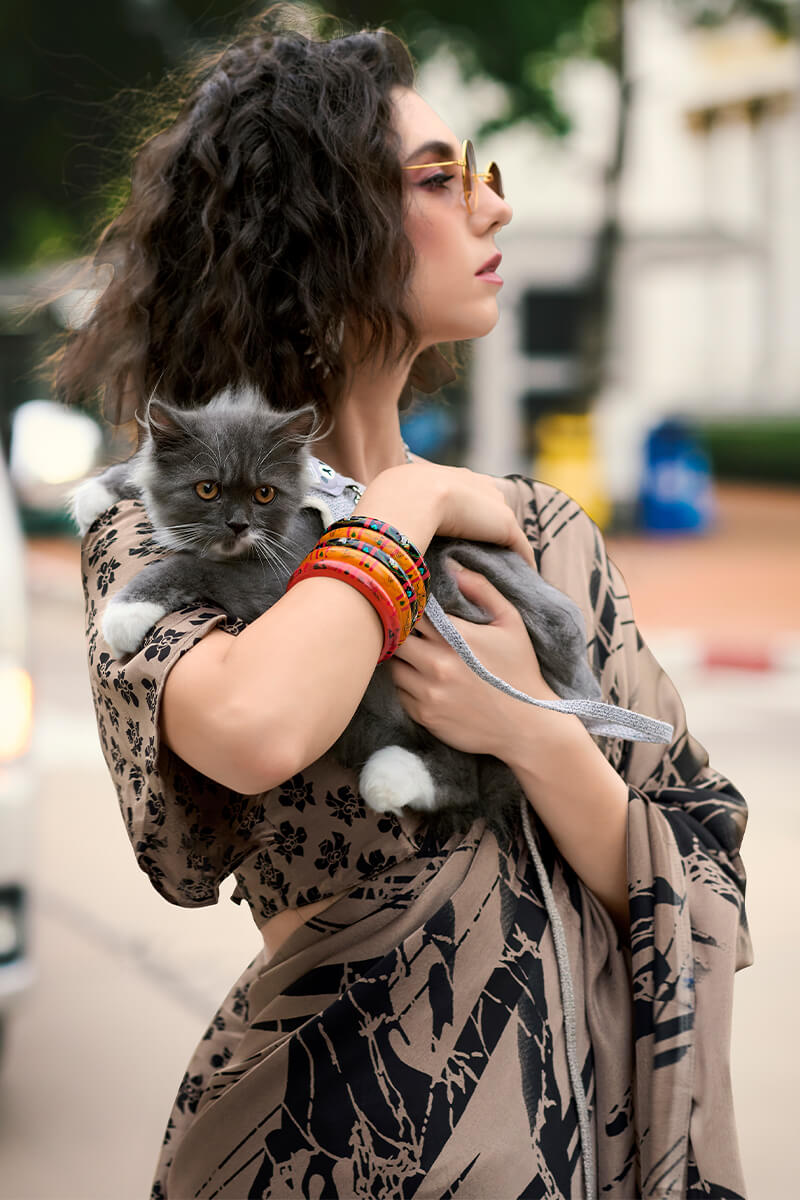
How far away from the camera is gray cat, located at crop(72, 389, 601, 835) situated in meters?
1.76

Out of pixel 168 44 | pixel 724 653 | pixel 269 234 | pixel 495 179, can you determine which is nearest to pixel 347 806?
pixel 269 234

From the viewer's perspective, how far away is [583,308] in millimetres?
20797

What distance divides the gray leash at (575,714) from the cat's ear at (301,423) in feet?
0.21

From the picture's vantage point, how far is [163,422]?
6.09 feet

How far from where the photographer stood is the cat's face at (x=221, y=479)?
1799 millimetres

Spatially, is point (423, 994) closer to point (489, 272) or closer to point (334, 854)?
point (334, 854)

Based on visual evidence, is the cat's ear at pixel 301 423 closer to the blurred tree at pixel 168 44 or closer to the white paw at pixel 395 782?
the white paw at pixel 395 782

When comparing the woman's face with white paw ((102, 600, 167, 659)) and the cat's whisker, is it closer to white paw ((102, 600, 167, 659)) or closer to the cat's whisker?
the cat's whisker

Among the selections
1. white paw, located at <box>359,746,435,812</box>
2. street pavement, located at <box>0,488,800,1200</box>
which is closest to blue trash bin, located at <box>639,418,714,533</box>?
street pavement, located at <box>0,488,800,1200</box>

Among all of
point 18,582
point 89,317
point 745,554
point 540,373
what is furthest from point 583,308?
point 89,317

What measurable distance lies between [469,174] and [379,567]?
73 centimetres

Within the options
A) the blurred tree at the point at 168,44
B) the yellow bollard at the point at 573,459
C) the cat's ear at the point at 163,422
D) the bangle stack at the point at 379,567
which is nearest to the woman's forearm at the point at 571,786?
the bangle stack at the point at 379,567

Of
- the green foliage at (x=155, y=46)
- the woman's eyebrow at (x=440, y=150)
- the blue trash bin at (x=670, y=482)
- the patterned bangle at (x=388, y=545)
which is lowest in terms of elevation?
the patterned bangle at (x=388, y=545)

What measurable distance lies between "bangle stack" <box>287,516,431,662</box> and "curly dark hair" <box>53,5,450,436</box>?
0.44 metres
